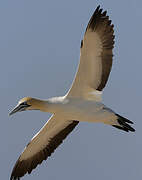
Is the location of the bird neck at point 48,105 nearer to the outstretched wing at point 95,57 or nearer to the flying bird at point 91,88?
the flying bird at point 91,88

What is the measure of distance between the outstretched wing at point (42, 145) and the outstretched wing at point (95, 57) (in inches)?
49.8

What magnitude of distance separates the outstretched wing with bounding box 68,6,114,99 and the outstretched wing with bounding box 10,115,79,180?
1.26 meters

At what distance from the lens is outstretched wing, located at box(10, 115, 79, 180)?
1371 cm

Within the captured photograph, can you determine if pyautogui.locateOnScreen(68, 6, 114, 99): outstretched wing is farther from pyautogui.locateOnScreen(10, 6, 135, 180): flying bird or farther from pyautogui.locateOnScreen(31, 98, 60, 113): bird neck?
pyautogui.locateOnScreen(31, 98, 60, 113): bird neck

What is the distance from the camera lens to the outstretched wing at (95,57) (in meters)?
12.4

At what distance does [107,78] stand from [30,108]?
2.00m

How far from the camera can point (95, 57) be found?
41.2ft

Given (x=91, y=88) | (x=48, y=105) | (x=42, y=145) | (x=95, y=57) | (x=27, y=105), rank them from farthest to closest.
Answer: (x=42, y=145)
(x=91, y=88)
(x=95, y=57)
(x=27, y=105)
(x=48, y=105)

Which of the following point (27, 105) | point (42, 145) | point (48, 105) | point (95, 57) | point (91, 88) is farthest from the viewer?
point (42, 145)

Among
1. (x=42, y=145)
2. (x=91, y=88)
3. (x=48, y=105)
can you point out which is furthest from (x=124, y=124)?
(x=42, y=145)

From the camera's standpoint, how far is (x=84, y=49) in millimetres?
12383

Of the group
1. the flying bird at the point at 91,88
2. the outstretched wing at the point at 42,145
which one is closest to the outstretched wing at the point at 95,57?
the flying bird at the point at 91,88

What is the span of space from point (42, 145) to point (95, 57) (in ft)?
9.53

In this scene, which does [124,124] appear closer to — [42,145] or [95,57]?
[95,57]
